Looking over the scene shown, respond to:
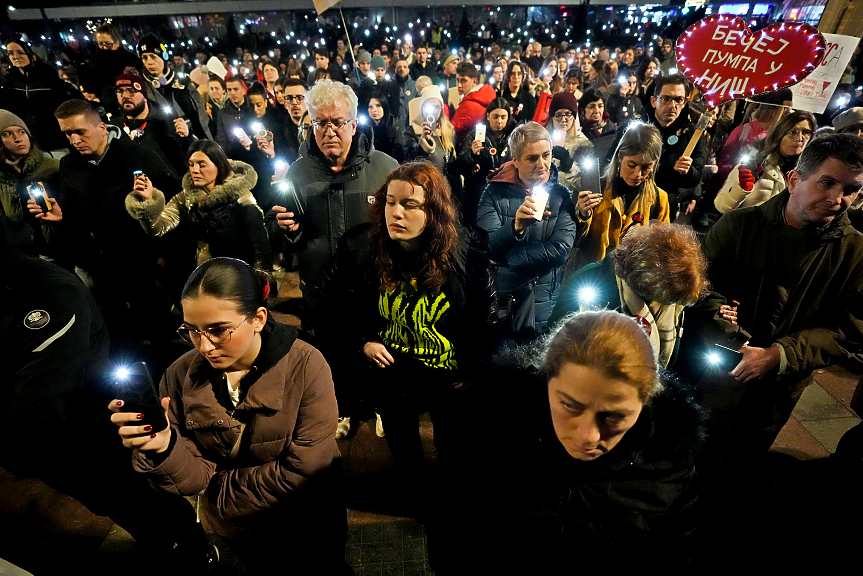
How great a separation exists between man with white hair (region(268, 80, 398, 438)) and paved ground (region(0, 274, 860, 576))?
0.53m

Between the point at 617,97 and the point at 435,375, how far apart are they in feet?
24.5

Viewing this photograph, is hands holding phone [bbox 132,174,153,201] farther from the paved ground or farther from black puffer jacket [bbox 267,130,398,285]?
the paved ground

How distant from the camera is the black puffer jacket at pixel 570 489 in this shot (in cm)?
152

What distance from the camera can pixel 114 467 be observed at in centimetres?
233

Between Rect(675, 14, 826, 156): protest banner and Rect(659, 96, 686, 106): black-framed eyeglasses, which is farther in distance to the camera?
Rect(659, 96, 686, 106): black-framed eyeglasses

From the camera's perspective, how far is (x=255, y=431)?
6.40 feet

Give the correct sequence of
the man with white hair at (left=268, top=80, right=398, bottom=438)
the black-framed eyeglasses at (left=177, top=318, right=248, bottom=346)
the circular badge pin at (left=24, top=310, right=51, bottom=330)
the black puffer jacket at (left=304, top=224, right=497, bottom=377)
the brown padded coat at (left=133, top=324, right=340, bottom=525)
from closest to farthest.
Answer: the black-framed eyeglasses at (left=177, top=318, right=248, bottom=346) < the brown padded coat at (left=133, top=324, right=340, bottom=525) < the circular badge pin at (left=24, top=310, right=51, bottom=330) < the black puffer jacket at (left=304, top=224, right=497, bottom=377) < the man with white hair at (left=268, top=80, right=398, bottom=438)

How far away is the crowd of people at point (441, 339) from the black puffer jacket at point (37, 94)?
3.26 meters

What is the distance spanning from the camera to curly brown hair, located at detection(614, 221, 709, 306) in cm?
199

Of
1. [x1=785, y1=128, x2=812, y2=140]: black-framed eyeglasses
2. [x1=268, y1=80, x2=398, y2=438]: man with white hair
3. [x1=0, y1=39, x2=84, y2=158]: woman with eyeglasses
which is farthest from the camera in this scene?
[x1=0, y1=39, x2=84, y2=158]: woman with eyeglasses

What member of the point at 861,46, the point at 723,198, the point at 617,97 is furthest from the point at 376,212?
the point at 861,46

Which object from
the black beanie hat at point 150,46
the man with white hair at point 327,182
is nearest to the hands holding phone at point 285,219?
the man with white hair at point 327,182

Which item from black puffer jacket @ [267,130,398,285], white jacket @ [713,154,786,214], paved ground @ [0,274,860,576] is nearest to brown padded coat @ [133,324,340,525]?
paved ground @ [0,274,860,576]

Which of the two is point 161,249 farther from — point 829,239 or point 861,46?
point 861,46
